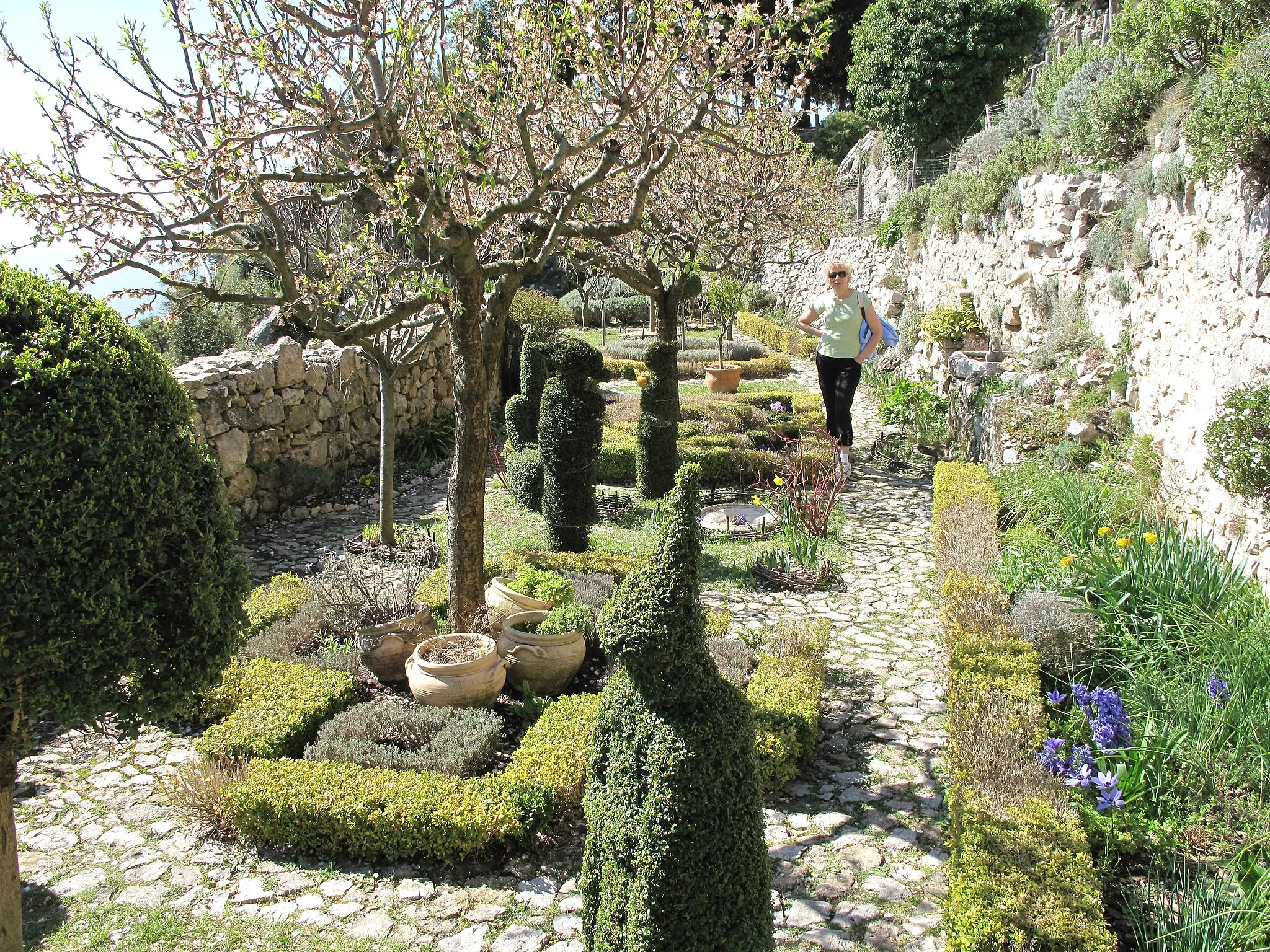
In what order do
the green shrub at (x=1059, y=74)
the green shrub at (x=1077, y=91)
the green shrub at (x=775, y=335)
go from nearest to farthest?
the green shrub at (x=1077, y=91) < the green shrub at (x=1059, y=74) < the green shrub at (x=775, y=335)

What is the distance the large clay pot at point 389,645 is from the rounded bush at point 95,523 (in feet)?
8.40

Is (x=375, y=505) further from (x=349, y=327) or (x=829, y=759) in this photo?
(x=829, y=759)

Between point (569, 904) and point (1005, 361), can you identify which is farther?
point (1005, 361)

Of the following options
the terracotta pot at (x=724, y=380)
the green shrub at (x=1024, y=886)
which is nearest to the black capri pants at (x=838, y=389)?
the green shrub at (x=1024, y=886)

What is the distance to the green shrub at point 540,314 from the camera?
15.4m

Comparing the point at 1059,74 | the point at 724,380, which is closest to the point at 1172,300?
the point at 724,380

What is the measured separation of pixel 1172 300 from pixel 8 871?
8083mm

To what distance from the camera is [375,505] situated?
32.2ft

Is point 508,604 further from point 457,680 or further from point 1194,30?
point 1194,30

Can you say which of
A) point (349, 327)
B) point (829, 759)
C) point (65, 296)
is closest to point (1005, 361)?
point (829, 759)

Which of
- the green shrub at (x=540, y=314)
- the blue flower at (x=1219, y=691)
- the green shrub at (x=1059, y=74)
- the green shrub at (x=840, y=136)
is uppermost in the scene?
the green shrub at (x=840, y=136)

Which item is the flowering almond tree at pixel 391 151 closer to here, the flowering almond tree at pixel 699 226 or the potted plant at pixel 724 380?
the flowering almond tree at pixel 699 226

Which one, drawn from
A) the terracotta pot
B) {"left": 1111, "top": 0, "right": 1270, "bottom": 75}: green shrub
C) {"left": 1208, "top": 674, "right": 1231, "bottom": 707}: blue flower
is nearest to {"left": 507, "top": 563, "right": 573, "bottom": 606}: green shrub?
{"left": 1208, "top": 674, "right": 1231, "bottom": 707}: blue flower

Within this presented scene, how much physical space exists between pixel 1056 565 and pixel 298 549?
252 inches
